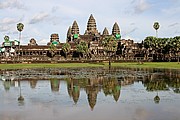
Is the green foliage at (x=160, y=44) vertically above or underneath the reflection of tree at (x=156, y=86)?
above

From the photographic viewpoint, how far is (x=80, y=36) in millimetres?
143250

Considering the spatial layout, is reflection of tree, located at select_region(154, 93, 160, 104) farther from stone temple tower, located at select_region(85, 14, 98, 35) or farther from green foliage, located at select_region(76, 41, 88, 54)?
stone temple tower, located at select_region(85, 14, 98, 35)

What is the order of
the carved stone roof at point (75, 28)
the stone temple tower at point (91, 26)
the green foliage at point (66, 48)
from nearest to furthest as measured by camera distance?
the green foliage at point (66, 48) → the carved stone roof at point (75, 28) → the stone temple tower at point (91, 26)

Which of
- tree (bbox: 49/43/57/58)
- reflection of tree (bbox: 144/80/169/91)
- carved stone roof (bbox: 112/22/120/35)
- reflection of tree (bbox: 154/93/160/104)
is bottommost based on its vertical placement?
reflection of tree (bbox: 154/93/160/104)

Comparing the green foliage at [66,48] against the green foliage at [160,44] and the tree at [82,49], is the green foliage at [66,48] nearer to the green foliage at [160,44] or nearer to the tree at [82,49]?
the tree at [82,49]

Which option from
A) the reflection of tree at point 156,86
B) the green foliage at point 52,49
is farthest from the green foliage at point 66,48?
the reflection of tree at point 156,86

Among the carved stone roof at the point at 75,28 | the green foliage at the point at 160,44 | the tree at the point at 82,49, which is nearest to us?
the green foliage at the point at 160,44

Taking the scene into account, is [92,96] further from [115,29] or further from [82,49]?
[115,29]

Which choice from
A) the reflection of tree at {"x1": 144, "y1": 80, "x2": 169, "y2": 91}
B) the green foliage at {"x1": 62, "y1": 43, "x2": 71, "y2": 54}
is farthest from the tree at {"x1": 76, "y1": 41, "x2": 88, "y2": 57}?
the reflection of tree at {"x1": 144, "y1": 80, "x2": 169, "y2": 91}

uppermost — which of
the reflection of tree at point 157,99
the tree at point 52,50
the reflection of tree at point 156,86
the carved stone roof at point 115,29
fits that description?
the carved stone roof at point 115,29

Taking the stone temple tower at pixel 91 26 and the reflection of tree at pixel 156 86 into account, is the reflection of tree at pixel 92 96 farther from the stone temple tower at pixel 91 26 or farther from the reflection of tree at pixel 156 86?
the stone temple tower at pixel 91 26

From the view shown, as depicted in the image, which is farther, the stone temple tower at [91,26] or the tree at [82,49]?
the stone temple tower at [91,26]

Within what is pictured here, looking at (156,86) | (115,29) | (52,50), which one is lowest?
(156,86)

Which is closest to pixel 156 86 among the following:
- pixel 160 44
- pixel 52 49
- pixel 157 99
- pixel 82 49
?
pixel 157 99
